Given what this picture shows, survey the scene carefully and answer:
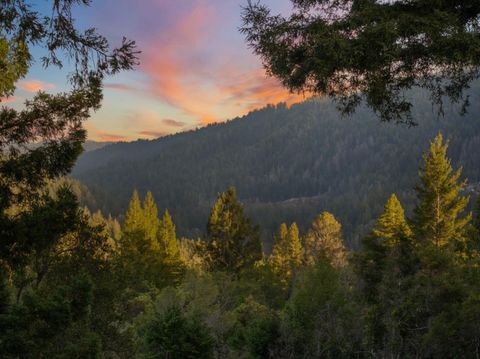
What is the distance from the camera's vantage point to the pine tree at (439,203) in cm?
2139

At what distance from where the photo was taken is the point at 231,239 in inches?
1228

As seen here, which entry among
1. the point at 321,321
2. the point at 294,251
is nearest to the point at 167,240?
the point at 294,251

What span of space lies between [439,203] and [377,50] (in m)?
19.4

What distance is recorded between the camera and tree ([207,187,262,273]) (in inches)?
1220

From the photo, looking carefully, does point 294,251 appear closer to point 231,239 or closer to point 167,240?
point 167,240

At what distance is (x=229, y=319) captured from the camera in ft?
72.5

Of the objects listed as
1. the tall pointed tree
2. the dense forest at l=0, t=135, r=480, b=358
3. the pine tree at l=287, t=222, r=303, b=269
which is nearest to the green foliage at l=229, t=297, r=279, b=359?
the dense forest at l=0, t=135, r=480, b=358

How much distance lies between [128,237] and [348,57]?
34.3 m

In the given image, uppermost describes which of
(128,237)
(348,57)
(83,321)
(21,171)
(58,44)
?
(128,237)

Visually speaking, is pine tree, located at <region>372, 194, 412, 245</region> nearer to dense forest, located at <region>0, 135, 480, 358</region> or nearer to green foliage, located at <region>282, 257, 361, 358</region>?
dense forest, located at <region>0, 135, 480, 358</region>

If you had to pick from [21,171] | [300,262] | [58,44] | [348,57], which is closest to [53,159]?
[21,171]

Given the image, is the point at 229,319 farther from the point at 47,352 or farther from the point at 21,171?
the point at 21,171

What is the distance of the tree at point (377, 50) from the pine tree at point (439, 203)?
17.2 meters

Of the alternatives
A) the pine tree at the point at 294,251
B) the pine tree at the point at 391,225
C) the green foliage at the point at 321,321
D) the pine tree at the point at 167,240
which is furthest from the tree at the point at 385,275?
the pine tree at the point at 294,251
